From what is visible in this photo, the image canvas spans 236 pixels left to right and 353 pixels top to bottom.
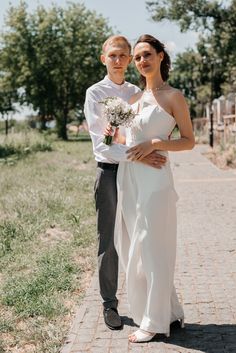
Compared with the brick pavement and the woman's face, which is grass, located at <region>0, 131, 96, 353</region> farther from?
the woman's face

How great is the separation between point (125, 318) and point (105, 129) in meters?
1.74

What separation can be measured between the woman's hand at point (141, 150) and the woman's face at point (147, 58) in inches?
21.8

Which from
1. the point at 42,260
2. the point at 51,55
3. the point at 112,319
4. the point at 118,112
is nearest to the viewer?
the point at 118,112

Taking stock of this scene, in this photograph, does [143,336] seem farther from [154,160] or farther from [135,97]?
[135,97]

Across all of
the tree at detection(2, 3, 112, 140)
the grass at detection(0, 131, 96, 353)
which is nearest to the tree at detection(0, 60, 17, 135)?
the tree at detection(2, 3, 112, 140)

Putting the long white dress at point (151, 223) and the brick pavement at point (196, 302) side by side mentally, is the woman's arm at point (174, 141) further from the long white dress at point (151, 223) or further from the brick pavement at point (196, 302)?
the brick pavement at point (196, 302)

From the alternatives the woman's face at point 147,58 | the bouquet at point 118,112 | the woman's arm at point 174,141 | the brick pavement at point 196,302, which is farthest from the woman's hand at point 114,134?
the brick pavement at point 196,302

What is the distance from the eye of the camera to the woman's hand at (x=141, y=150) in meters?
4.46

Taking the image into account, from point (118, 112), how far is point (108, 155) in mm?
404

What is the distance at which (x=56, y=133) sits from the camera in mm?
64250

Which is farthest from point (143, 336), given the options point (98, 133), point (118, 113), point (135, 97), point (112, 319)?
point (135, 97)

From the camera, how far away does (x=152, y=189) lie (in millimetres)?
4488

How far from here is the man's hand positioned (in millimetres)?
4480

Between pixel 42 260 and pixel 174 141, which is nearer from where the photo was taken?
pixel 174 141
